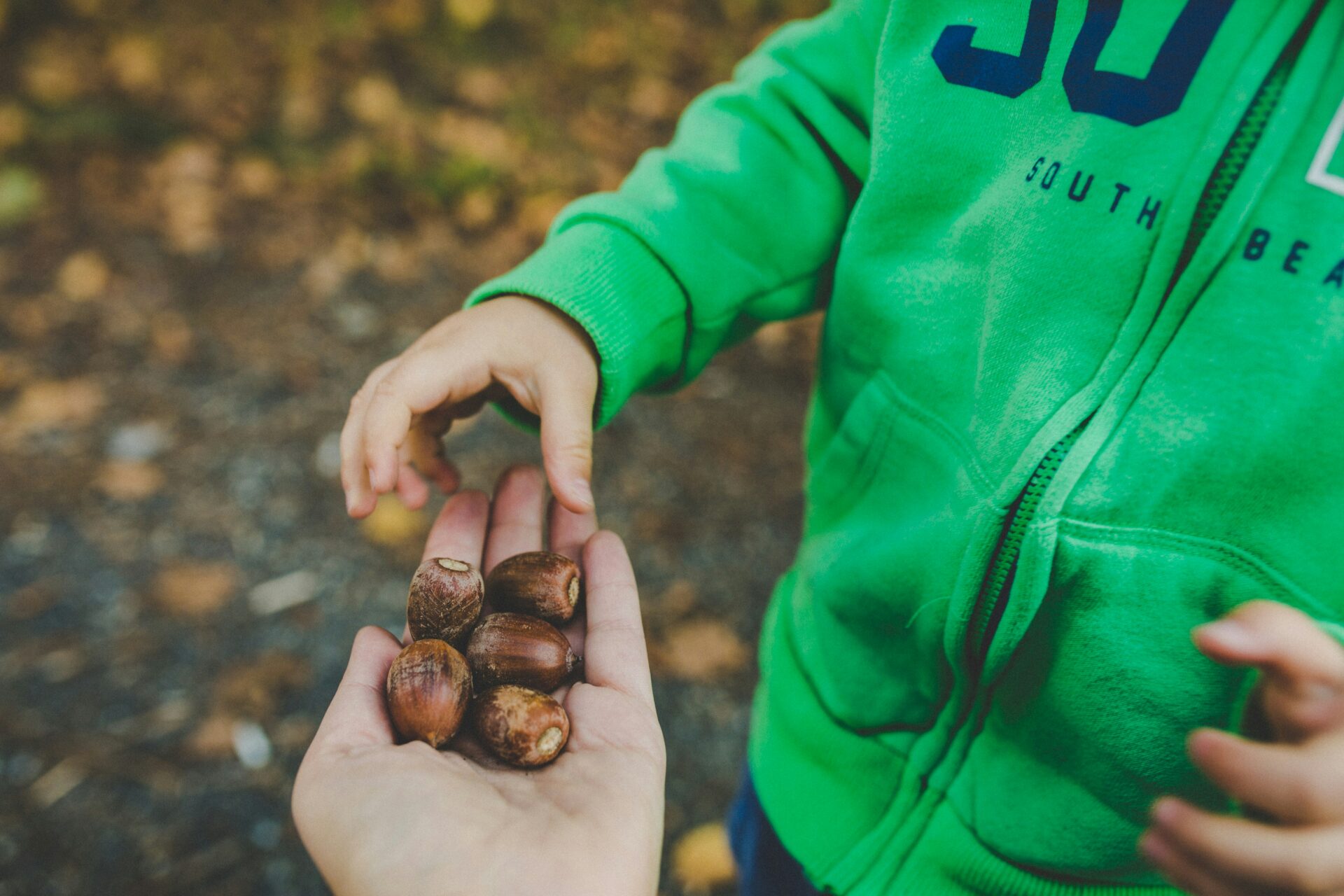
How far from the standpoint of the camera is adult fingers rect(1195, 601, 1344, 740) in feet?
2.13

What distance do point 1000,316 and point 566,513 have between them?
0.83 metres

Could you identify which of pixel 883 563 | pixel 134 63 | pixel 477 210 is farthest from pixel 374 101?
pixel 883 563

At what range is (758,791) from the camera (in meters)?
1.46

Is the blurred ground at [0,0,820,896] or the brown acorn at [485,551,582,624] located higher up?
the brown acorn at [485,551,582,624]

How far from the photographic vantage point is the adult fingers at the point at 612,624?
1234 millimetres

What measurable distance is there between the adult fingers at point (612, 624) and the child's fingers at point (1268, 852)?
2.32 feet

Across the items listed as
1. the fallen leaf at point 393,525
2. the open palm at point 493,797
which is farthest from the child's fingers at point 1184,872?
the fallen leaf at point 393,525

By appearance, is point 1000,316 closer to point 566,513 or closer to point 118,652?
point 566,513

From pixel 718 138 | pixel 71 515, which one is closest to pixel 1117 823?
pixel 718 138

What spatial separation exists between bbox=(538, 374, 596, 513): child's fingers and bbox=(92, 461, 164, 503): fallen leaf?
233 cm

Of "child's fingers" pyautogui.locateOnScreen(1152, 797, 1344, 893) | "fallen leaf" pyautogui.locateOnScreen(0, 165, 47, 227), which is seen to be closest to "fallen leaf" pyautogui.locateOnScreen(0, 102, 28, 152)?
"fallen leaf" pyautogui.locateOnScreen(0, 165, 47, 227)

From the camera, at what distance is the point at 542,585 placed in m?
1.37

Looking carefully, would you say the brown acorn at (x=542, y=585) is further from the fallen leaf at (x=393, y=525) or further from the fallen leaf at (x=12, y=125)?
the fallen leaf at (x=12, y=125)

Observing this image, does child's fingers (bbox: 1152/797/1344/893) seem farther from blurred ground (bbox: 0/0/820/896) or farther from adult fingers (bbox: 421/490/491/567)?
blurred ground (bbox: 0/0/820/896)
